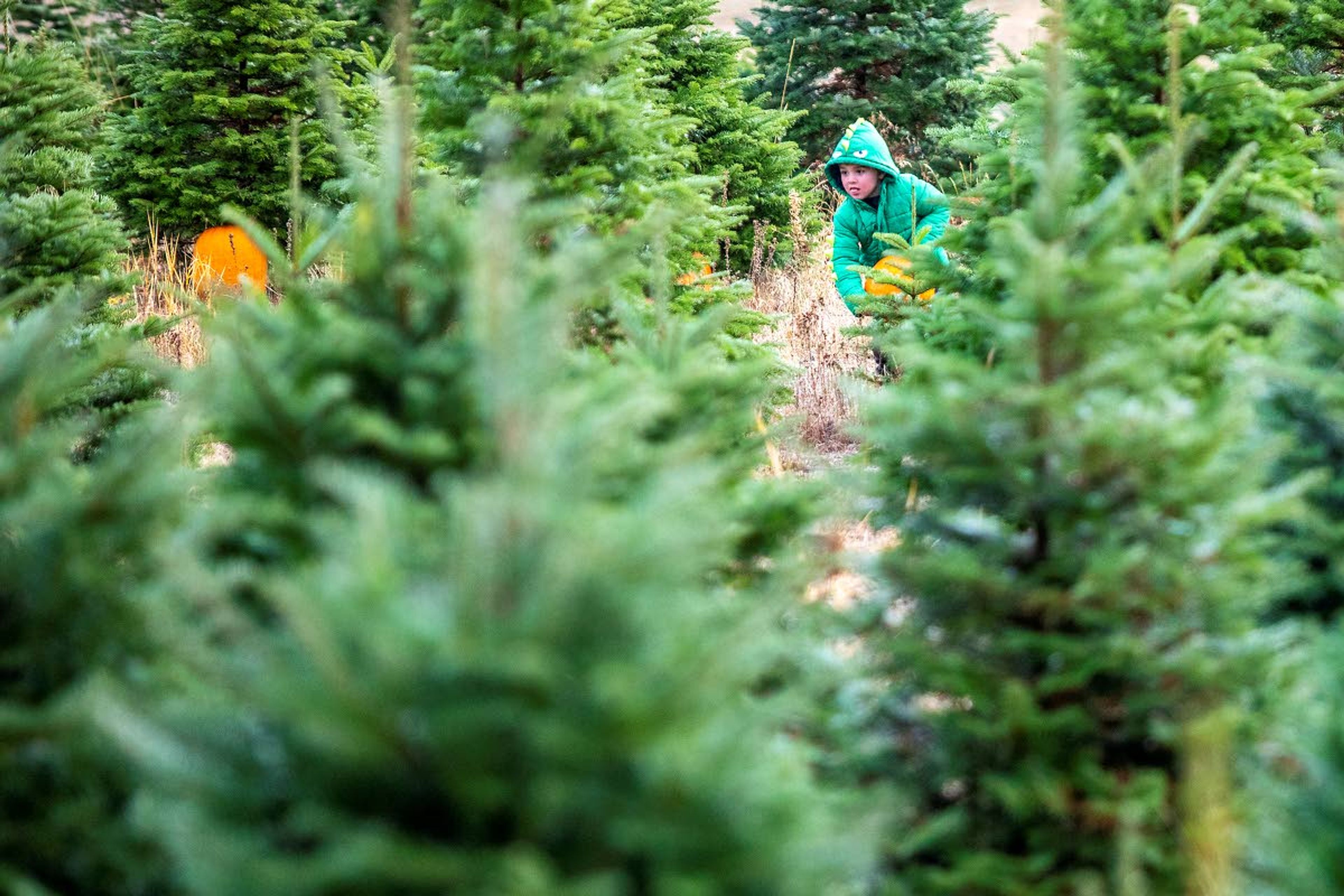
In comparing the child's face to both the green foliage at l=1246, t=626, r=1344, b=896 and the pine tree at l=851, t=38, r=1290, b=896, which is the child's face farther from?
the green foliage at l=1246, t=626, r=1344, b=896

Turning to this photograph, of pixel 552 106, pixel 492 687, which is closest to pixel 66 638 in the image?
pixel 492 687

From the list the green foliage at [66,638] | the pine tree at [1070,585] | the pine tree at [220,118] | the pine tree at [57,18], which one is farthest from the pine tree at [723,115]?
the green foliage at [66,638]

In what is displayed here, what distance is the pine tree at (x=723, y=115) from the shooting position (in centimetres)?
893

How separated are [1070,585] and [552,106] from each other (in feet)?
8.05

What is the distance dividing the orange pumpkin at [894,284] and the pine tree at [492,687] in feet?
9.89

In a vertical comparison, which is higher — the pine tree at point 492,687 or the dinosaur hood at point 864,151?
the pine tree at point 492,687

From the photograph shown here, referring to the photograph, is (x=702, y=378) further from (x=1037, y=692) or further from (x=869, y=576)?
(x=1037, y=692)

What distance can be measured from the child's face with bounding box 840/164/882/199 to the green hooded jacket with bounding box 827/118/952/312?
0.04 m

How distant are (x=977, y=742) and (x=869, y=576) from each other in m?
0.40

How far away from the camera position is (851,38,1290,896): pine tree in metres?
1.94

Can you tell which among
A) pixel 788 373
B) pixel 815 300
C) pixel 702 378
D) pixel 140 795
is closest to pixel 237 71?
pixel 815 300

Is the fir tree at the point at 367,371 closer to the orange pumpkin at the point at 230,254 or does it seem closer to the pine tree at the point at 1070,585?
the pine tree at the point at 1070,585

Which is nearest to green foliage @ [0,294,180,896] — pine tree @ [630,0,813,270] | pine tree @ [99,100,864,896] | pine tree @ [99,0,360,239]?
pine tree @ [99,100,864,896]

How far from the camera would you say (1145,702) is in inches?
78.6
